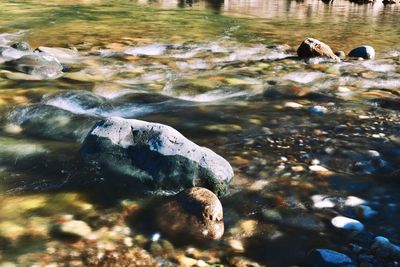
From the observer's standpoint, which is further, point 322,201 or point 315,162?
point 315,162

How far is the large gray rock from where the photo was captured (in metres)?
4.39

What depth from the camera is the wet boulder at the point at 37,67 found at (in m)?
9.12

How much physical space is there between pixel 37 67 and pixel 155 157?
5.67 meters

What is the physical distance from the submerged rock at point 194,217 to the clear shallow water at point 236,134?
5.7 inches

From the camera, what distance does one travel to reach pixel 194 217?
3889mm

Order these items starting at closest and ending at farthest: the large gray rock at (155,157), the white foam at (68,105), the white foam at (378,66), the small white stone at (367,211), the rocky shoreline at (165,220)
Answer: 1. the rocky shoreline at (165,220)
2. the small white stone at (367,211)
3. the large gray rock at (155,157)
4. the white foam at (68,105)
5. the white foam at (378,66)

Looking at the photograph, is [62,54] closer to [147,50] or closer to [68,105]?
[147,50]

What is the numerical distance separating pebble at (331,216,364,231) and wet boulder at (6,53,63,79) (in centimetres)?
683

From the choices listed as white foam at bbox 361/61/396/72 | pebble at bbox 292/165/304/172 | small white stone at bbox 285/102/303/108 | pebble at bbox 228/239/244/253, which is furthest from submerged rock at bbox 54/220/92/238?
white foam at bbox 361/61/396/72

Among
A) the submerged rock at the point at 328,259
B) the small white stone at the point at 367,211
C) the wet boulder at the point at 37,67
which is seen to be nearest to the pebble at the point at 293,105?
the small white stone at the point at 367,211

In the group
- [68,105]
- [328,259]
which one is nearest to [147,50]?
[68,105]

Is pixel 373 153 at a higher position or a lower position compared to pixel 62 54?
lower

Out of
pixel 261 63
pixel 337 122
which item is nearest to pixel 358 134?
pixel 337 122

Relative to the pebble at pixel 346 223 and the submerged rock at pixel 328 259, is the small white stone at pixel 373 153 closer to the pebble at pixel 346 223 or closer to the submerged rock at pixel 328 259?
the pebble at pixel 346 223
